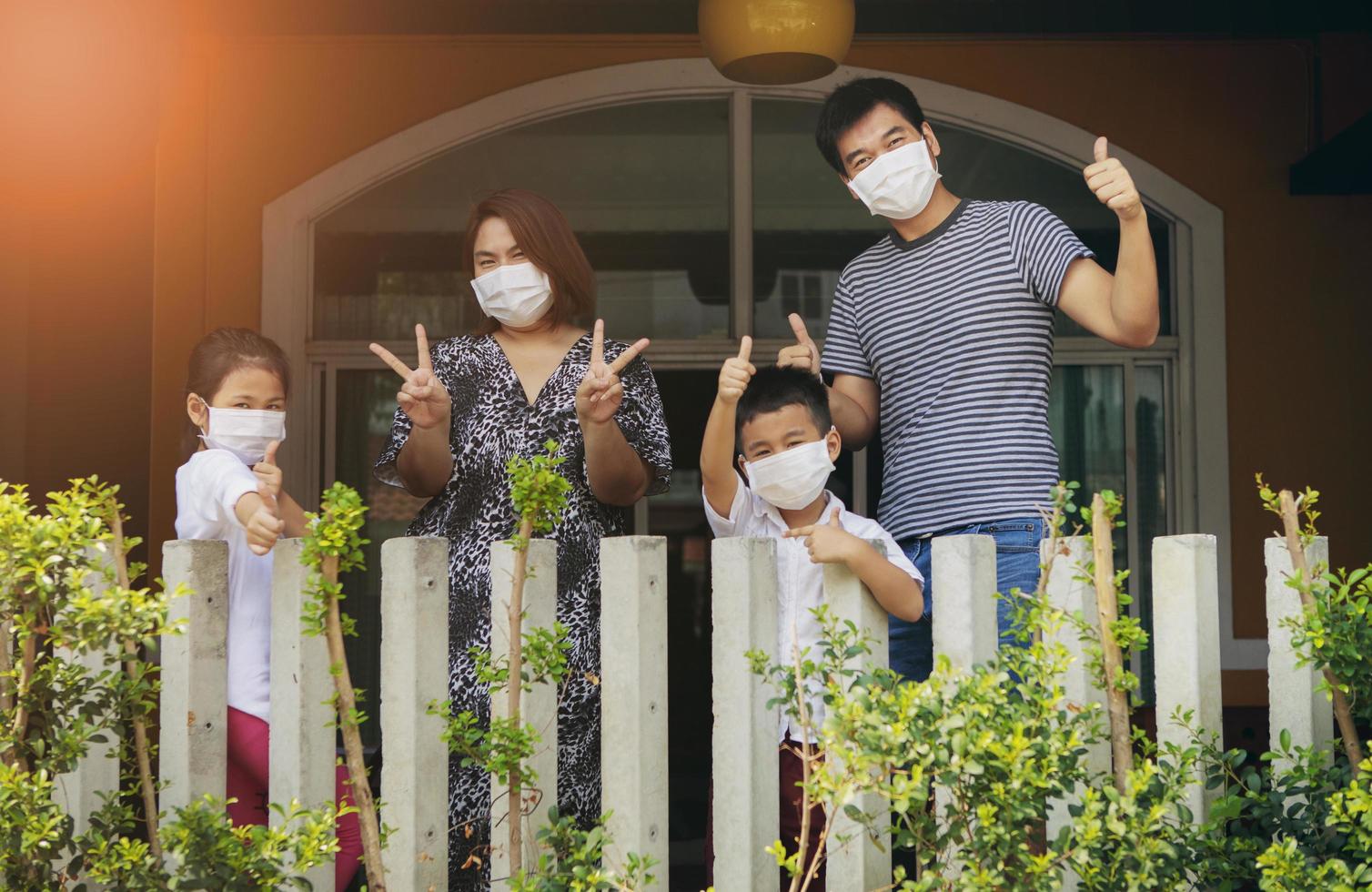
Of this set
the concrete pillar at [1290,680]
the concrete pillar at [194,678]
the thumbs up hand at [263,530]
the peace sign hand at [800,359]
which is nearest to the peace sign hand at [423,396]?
the thumbs up hand at [263,530]

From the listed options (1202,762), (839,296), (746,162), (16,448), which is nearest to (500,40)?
(746,162)

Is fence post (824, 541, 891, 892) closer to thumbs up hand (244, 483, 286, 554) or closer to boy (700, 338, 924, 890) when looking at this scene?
boy (700, 338, 924, 890)

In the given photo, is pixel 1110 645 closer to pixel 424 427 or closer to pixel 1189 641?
pixel 1189 641

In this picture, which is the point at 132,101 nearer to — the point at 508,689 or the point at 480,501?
the point at 480,501

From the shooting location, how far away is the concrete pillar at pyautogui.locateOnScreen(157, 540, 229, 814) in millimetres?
2143

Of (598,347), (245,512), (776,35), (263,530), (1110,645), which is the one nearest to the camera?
(1110,645)

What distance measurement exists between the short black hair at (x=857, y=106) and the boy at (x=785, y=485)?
48cm

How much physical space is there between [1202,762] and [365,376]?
13.5 feet

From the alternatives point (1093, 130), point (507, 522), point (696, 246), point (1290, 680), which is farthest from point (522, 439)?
point (1093, 130)

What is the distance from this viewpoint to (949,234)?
8.93 feet

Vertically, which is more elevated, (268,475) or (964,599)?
(268,475)

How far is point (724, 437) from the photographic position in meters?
2.57

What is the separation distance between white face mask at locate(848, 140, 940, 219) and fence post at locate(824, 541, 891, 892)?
0.97 metres

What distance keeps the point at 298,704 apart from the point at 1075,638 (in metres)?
1.15
